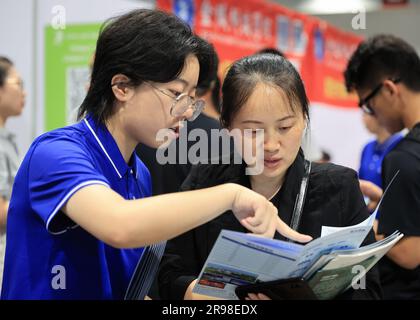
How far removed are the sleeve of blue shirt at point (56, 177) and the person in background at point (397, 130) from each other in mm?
1071

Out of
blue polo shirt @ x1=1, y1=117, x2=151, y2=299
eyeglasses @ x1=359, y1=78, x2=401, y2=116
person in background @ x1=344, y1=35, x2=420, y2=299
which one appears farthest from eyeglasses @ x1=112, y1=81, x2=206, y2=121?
eyeglasses @ x1=359, y1=78, x2=401, y2=116

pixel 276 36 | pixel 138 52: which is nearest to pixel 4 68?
pixel 138 52

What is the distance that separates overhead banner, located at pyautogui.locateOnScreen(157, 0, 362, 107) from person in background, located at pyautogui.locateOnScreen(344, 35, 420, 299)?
0.92 metres

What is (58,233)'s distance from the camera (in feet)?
3.74

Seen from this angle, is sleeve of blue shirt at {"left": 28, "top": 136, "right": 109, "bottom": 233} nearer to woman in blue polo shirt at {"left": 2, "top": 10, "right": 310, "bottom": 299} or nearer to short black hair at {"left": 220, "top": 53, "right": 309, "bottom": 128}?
woman in blue polo shirt at {"left": 2, "top": 10, "right": 310, "bottom": 299}

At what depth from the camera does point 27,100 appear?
3324mm

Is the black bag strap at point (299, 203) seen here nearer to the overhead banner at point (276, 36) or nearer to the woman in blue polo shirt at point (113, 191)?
the woman in blue polo shirt at point (113, 191)

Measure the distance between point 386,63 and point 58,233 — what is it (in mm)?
1460

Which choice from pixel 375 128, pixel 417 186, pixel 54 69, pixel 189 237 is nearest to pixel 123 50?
pixel 189 237

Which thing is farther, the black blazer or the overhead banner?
the overhead banner

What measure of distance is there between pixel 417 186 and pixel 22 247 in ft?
3.97

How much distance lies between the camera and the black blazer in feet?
4.57

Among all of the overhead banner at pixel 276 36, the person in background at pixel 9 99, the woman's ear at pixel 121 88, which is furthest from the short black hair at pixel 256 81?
the person in background at pixel 9 99

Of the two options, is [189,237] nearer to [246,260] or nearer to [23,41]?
[246,260]
